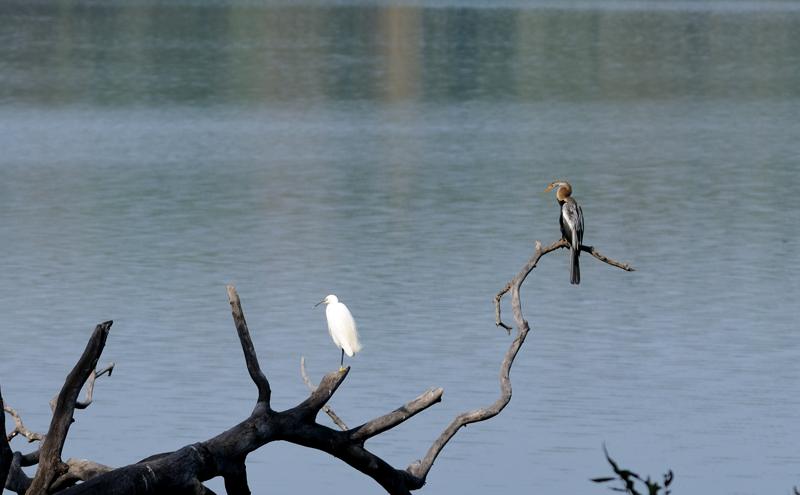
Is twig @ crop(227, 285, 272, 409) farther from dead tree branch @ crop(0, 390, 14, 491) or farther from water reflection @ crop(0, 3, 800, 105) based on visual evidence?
water reflection @ crop(0, 3, 800, 105)

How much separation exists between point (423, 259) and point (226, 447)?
758 inches

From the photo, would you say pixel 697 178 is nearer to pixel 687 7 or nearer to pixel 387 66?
pixel 387 66

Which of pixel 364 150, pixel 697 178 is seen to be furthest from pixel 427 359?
pixel 364 150

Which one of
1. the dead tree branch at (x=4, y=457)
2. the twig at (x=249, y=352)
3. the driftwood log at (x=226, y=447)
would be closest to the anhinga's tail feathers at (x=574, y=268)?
the driftwood log at (x=226, y=447)

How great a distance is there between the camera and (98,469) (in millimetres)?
9898

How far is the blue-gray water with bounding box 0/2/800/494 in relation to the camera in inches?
748

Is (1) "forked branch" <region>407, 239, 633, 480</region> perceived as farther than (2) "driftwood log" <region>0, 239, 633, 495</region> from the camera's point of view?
Yes

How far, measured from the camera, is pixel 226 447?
9.90 m

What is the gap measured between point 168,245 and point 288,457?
13656mm

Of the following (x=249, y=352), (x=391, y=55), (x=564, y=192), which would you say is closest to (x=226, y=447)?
(x=249, y=352)

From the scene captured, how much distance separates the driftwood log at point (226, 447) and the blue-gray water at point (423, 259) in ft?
22.0

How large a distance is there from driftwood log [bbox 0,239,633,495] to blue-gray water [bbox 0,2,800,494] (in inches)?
263

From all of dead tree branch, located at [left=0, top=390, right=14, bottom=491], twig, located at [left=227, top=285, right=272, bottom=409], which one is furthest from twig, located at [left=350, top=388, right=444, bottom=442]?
dead tree branch, located at [left=0, top=390, right=14, bottom=491]

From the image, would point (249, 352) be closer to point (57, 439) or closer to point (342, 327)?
point (57, 439)
